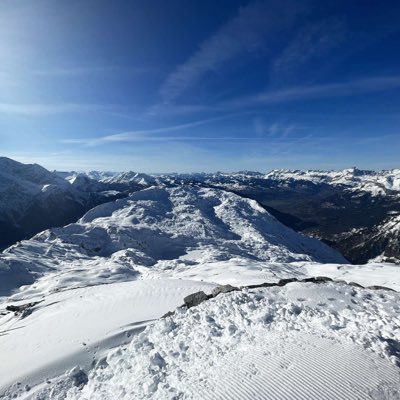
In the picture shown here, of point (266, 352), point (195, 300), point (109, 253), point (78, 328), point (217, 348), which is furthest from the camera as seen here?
point (109, 253)

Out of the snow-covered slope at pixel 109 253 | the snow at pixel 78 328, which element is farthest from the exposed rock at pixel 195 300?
the snow-covered slope at pixel 109 253

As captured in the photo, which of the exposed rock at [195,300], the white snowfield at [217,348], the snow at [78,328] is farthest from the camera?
the exposed rock at [195,300]

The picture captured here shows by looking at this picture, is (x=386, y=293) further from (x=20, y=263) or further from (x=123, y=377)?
(x=20, y=263)

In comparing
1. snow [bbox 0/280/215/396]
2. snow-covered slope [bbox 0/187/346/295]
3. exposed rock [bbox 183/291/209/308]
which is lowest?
snow-covered slope [bbox 0/187/346/295]

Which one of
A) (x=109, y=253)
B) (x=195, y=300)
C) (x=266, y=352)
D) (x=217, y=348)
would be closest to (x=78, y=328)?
(x=195, y=300)

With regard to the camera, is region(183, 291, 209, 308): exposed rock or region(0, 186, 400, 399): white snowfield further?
region(183, 291, 209, 308): exposed rock

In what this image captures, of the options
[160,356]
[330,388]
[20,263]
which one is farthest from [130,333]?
[20,263]

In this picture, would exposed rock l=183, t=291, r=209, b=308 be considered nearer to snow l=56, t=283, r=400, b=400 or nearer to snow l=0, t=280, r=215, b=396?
snow l=56, t=283, r=400, b=400

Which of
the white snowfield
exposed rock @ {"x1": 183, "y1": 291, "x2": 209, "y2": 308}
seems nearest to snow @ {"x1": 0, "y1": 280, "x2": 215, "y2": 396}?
the white snowfield

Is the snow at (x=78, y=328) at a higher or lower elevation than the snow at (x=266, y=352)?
lower

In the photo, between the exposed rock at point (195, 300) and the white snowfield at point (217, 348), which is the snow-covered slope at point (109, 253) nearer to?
the white snowfield at point (217, 348)

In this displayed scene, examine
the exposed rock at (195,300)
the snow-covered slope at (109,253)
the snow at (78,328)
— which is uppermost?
the exposed rock at (195,300)

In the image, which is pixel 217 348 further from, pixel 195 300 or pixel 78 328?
pixel 78 328
